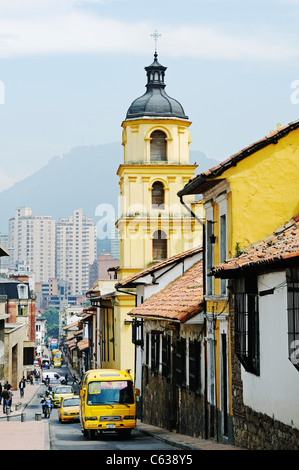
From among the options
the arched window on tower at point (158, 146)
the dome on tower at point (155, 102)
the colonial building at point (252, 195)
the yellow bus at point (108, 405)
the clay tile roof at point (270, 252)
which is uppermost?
the dome on tower at point (155, 102)

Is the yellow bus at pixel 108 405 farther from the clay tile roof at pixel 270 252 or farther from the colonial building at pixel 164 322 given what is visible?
the clay tile roof at pixel 270 252

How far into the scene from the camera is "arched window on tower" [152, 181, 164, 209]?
47.5 m

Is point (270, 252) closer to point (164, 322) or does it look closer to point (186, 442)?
point (186, 442)

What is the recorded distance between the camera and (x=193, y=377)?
23.5 m

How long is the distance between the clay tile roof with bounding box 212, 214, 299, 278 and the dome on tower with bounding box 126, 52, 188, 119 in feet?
95.3

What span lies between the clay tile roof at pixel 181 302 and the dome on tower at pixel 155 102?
1478cm

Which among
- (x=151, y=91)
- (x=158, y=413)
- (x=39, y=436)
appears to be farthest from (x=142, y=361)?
Answer: (x=151, y=91)

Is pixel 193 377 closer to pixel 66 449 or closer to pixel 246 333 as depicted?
pixel 66 449

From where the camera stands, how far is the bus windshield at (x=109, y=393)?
25609mm

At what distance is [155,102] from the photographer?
1879 inches

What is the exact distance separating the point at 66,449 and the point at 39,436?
16.3ft

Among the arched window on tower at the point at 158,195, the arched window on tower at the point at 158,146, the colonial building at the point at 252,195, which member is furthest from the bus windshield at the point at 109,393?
the arched window on tower at the point at 158,146

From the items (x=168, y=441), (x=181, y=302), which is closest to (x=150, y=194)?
(x=181, y=302)

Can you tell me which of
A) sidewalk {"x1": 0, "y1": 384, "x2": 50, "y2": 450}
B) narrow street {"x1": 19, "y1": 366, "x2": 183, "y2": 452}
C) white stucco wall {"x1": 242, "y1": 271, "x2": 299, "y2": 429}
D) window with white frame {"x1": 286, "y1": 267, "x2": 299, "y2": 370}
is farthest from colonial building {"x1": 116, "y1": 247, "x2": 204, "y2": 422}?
window with white frame {"x1": 286, "y1": 267, "x2": 299, "y2": 370}
